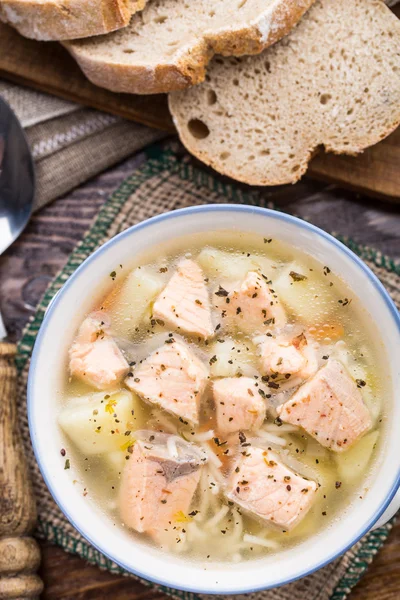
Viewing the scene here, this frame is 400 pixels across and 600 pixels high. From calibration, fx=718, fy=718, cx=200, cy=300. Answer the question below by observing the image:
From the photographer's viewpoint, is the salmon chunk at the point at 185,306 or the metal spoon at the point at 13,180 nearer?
the salmon chunk at the point at 185,306

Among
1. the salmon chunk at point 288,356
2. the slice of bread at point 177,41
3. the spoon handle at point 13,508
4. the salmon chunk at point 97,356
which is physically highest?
the slice of bread at point 177,41

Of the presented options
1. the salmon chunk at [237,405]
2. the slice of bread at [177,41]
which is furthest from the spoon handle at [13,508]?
the slice of bread at [177,41]

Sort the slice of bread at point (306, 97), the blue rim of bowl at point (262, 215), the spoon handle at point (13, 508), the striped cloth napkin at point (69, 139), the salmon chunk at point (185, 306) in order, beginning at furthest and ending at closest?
1. the striped cloth napkin at point (69, 139)
2. the slice of bread at point (306, 97)
3. the spoon handle at point (13, 508)
4. the salmon chunk at point (185, 306)
5. the blue rim of bowl at point (262, 215)

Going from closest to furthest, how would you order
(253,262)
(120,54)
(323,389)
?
(323,389), (253,262), (120,54)

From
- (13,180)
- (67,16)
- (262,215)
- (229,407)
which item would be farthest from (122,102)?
(229,407)

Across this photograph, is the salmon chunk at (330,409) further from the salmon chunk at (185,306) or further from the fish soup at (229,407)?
the salmon chunk at (185,306)

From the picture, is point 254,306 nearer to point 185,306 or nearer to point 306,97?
point 185,306

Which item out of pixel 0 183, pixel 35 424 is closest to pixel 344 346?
pixel 35 424

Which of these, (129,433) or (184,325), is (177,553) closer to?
(129,433)
